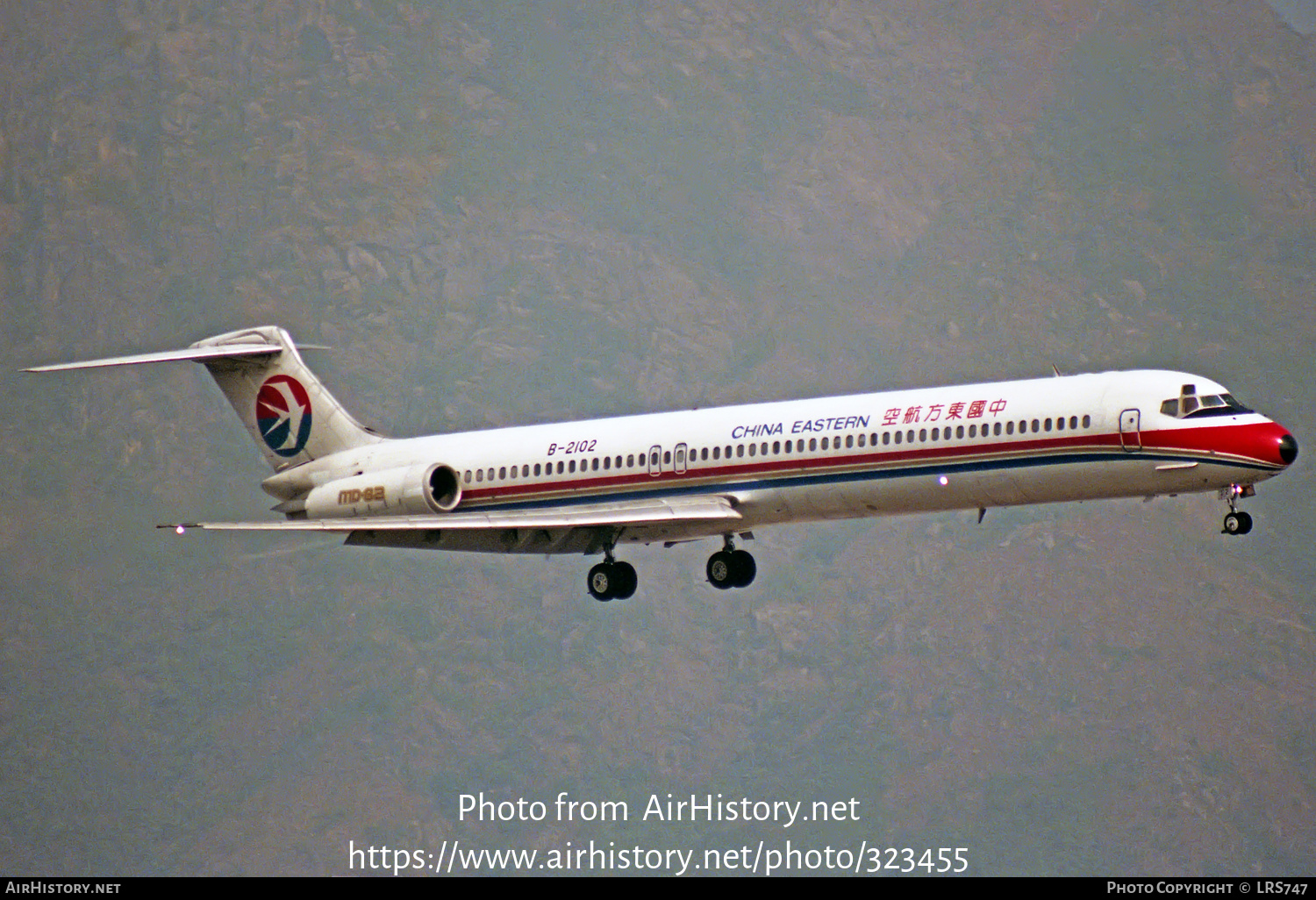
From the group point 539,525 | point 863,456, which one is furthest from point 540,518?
point 863,456

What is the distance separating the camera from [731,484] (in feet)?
155

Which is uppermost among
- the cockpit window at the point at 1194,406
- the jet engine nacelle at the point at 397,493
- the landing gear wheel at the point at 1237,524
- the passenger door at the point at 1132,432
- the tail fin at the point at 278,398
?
the tail fin at the point at 278,398

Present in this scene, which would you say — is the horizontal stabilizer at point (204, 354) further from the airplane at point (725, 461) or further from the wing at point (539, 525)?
the wing at point (539, 525)

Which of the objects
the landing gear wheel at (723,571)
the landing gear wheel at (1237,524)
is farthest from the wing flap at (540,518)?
the landing gear wheel at (1237,524)

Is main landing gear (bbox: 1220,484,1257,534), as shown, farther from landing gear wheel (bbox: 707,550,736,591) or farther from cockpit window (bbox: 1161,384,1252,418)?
landing gear wheel (bbox: 707,550,736,591)

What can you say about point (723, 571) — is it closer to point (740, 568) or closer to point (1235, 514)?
point (740, 568)

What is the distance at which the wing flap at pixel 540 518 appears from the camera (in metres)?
47.1

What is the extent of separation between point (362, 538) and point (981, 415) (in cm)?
1461

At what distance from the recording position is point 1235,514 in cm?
4162

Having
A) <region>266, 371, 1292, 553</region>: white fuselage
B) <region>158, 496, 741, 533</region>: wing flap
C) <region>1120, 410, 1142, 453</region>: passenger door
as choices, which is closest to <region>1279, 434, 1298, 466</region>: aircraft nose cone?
<region>266, 371, 1292, 553</region>: white fuselage

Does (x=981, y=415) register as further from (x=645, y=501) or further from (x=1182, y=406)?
(x=645, y=501)

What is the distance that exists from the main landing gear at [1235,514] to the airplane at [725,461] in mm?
51

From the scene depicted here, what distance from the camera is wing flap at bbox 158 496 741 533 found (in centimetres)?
4712
